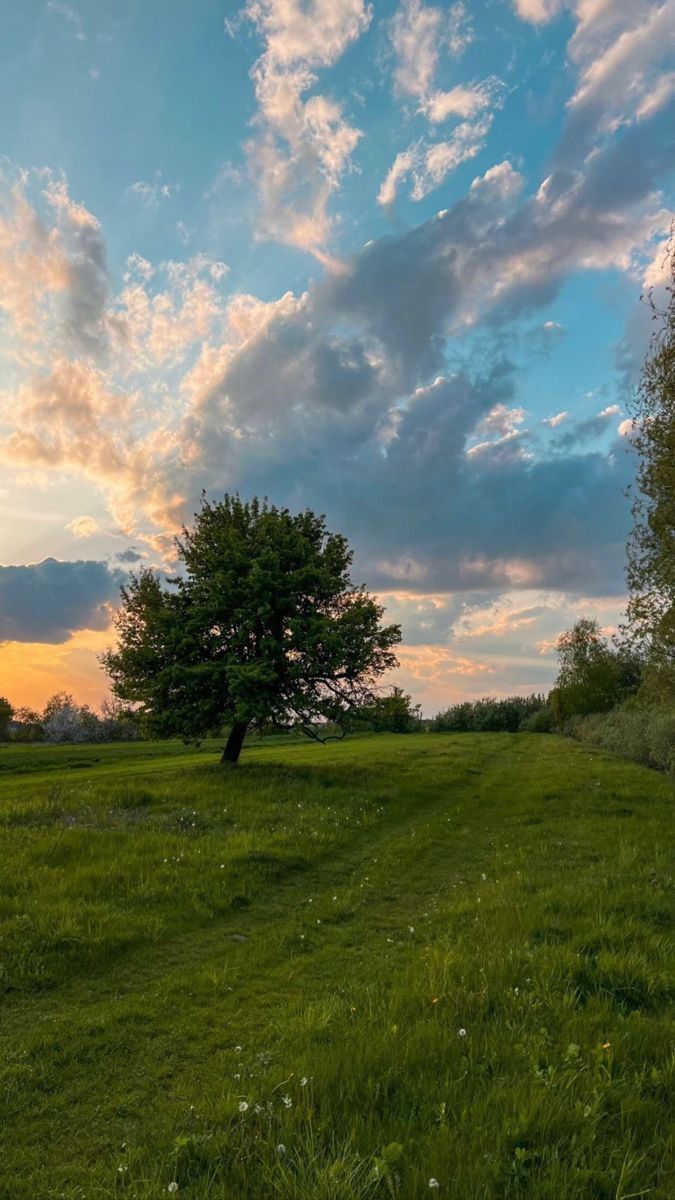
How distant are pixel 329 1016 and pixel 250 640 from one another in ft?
83.1

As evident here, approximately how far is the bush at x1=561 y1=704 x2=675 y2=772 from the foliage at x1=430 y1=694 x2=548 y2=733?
2741 centimetres

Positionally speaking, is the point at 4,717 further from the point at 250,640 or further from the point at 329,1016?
the point at 329,1016

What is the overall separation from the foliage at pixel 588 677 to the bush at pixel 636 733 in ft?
15.1

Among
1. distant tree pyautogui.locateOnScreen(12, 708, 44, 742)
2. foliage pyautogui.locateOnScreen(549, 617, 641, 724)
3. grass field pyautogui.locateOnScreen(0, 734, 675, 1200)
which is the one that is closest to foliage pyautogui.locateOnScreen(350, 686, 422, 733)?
grass field pyautogui.locateOnScreen(0, 734, 675, 1200)

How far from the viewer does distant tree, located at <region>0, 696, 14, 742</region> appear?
367 ft

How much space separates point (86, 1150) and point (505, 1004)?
13.8ft

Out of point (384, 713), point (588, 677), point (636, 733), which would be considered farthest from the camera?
point (588, 677)

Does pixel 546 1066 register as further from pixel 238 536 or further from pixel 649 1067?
pixel 238 536

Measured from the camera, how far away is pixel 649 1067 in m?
5.46

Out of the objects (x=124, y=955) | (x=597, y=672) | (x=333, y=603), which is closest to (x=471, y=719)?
(x=597, y=672)

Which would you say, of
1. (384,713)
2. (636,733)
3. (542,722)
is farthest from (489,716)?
(384,713)

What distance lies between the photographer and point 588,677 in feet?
318

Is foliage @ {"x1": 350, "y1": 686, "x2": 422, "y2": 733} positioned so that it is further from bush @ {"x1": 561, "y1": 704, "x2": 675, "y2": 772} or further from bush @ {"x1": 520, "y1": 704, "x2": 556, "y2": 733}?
bush @ {"x1": 520, "y1": 704, "x2": 556, "y2": 733}

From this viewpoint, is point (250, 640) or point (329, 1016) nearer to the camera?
point (329, 1016)
